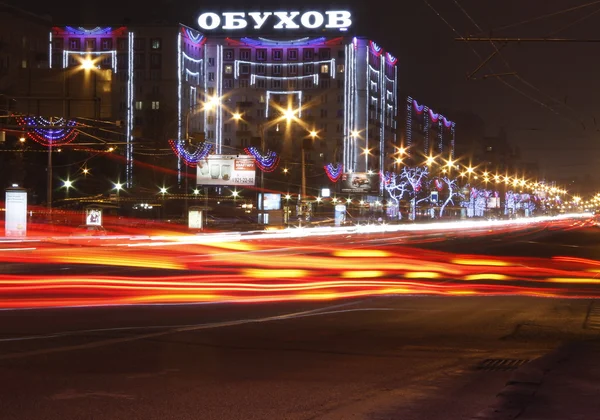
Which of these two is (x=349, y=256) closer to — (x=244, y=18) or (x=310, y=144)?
(x=310, y=144)

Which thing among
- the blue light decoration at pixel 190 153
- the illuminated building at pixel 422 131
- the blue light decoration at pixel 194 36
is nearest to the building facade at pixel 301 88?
the blue light decoration at pixel 194 36

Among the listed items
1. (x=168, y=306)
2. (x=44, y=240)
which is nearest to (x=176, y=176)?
(x=44, y=240)

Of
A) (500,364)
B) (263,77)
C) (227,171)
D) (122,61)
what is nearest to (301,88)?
(263,77)

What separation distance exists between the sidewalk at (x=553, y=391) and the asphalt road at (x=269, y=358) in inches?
12.2

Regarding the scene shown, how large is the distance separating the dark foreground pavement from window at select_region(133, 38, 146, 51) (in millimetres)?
103454

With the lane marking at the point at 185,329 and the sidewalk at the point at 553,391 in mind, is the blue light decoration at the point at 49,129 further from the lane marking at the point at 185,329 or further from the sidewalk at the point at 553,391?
the sidewalk at the point at 553,391

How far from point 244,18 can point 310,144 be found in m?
80.6

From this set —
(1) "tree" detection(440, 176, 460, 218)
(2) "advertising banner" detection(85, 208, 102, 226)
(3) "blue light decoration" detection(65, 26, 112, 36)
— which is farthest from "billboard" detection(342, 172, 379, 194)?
(2) "advertising banner" detection(85, 208, 102, 226)

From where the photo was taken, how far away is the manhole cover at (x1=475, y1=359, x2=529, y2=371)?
35.0ft

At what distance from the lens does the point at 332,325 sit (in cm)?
1494

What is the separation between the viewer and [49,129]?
36.2 metres

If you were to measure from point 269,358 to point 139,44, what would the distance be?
360ft

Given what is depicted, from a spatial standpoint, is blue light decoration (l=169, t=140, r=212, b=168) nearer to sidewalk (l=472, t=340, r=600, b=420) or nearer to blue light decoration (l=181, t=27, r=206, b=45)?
sidewalk (l=472, t=340, r=600, b=420)

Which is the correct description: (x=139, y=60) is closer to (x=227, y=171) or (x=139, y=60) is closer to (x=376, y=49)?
→ (x=376, y=49)
